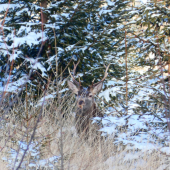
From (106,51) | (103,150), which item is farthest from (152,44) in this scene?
(103,150)

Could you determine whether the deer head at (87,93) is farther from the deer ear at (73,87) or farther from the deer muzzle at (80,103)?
the deer muzzle at (80,103)

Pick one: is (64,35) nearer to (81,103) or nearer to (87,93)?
(87,93)

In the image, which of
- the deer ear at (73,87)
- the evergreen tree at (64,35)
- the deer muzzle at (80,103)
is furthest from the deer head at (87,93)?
the evergreen tree at (64,35)

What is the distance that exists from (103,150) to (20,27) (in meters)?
4.36

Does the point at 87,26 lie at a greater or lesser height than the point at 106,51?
greater

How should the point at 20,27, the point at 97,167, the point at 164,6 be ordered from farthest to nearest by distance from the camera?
the point at 20,27, the point at 164,6, the point at 97,167

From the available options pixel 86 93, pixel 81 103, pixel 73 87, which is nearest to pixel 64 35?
pixel 73 87

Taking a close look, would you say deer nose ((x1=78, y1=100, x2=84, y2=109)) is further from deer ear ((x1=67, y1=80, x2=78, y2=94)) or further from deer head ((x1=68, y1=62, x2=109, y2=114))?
deer ear ((x1=67, y1=80, x2=78, y2=94))

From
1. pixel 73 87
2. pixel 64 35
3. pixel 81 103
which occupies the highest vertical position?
pixel 64 35

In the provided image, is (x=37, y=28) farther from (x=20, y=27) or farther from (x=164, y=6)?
(x=164, y=6)

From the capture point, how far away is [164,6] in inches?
246

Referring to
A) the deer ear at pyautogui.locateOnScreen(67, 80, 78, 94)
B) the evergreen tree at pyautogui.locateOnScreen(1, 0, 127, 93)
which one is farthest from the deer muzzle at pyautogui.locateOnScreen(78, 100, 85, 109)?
the evergreen tree at pyautogui.locateOnScreen(1, 0, 127, 93)

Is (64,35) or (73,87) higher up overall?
(64,35)

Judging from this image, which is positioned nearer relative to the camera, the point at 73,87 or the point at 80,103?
the point at 80,103
